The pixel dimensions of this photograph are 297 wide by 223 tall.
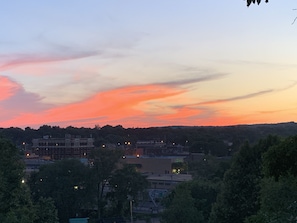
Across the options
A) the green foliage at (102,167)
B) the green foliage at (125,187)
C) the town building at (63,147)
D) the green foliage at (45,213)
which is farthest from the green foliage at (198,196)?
the town building at (63,147)

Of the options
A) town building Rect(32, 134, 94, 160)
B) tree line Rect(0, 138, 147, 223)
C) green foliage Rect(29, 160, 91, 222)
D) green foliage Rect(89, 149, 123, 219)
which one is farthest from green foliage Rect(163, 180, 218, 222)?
town building Rect(32, 134, 94, 160)

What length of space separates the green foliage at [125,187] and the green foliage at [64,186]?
9.08 feet

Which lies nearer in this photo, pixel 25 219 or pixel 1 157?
pixel 25 219

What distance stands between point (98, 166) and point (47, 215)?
23.0m

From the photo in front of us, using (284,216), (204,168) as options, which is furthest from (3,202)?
(204,168)

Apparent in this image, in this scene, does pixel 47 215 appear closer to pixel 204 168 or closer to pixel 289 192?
pixel 289 192

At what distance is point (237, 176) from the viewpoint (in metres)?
22.6

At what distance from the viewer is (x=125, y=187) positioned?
42875 millimetres

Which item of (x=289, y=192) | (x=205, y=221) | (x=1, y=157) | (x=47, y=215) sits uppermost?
(x=1, y=157)

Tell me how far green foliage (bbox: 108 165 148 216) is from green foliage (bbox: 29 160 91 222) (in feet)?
9.08

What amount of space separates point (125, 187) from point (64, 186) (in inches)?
225

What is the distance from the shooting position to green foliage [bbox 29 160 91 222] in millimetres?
43312

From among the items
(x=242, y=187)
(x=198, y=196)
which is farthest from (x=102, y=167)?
(x=242, y=187)

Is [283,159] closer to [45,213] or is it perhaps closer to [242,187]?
[242,187]
